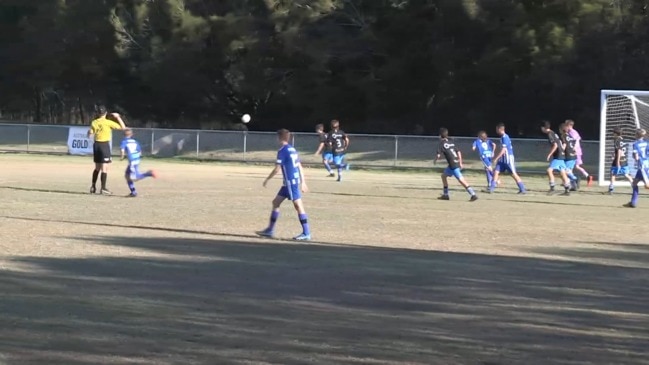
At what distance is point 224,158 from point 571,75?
611 inches

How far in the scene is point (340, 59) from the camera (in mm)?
54344

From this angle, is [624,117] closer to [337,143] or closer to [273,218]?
[337,143]

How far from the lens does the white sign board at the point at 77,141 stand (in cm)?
4784

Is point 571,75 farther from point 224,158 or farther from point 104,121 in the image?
point 104,121

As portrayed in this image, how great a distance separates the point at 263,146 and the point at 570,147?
22.5 metres

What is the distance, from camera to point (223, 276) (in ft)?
38.4

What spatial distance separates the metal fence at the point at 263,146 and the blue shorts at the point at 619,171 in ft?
34.6

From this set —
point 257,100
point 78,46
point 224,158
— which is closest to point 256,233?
point 224,158

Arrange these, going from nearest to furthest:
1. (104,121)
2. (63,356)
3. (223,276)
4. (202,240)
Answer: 1. (63,356)
2. (223,276)
3. (202,240)
4. (104,121)

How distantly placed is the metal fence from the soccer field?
19.8 m

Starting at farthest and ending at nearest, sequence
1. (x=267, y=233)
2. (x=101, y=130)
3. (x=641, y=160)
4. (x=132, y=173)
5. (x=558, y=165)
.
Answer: (x=558, y=165) < (x=101, y=130) < (x=641, y=160) < (x=132, y=173) < (x=267, y=233)

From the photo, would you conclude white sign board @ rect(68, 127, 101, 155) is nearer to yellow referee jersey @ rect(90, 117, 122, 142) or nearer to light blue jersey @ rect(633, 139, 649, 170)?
yellow referee jersey @ rect(90, 117, 122, 142)

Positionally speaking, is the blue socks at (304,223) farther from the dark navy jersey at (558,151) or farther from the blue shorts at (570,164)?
the blue shorts at (570,164)

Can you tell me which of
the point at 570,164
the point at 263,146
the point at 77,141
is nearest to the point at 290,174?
the point at 570,164
